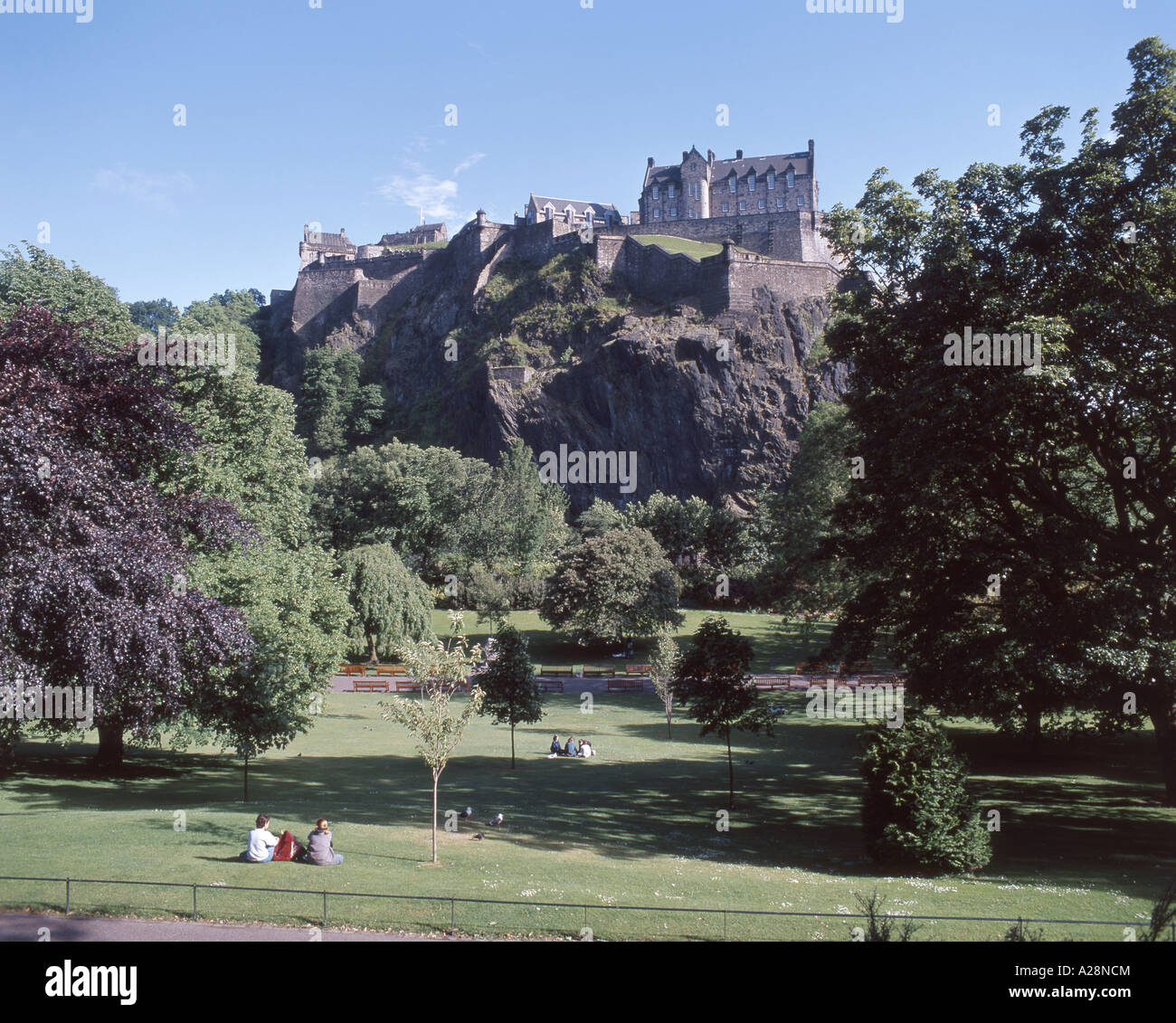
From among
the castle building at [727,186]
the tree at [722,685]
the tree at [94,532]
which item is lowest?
the tree at [722,685]

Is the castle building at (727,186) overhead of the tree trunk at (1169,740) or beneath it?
overhead

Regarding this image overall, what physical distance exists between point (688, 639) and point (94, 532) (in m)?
42.3

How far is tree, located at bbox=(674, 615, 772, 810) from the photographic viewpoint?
70.1ft

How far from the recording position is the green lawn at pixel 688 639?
5041 cm

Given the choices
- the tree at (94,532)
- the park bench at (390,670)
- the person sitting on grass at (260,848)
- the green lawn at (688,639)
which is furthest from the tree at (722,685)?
the park bench at (390,670)

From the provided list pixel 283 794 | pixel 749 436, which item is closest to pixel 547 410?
pixel 749 436

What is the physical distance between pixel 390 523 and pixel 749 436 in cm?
3515

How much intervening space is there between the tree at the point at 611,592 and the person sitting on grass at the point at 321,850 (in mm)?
34587

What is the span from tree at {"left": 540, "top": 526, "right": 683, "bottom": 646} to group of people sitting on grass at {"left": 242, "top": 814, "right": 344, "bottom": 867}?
34579 mm

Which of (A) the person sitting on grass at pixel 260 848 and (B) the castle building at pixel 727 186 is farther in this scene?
(B) the castle building at pixel 727 186

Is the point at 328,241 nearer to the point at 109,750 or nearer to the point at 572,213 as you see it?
the point at 572,213

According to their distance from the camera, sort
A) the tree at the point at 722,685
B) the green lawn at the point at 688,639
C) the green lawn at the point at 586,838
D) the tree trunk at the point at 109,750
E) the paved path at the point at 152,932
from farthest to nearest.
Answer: the green lawn at the point at 688,639 < the tree trunk at the point at 109,750 < the tree at the point at 722,685 < the green lawn at the point at 586,838 < the paved path at the point at 152,932

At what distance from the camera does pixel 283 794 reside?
69.9ft

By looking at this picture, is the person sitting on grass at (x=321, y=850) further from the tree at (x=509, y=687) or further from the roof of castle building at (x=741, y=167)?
the roof of castle building at (x=741, y=167)
